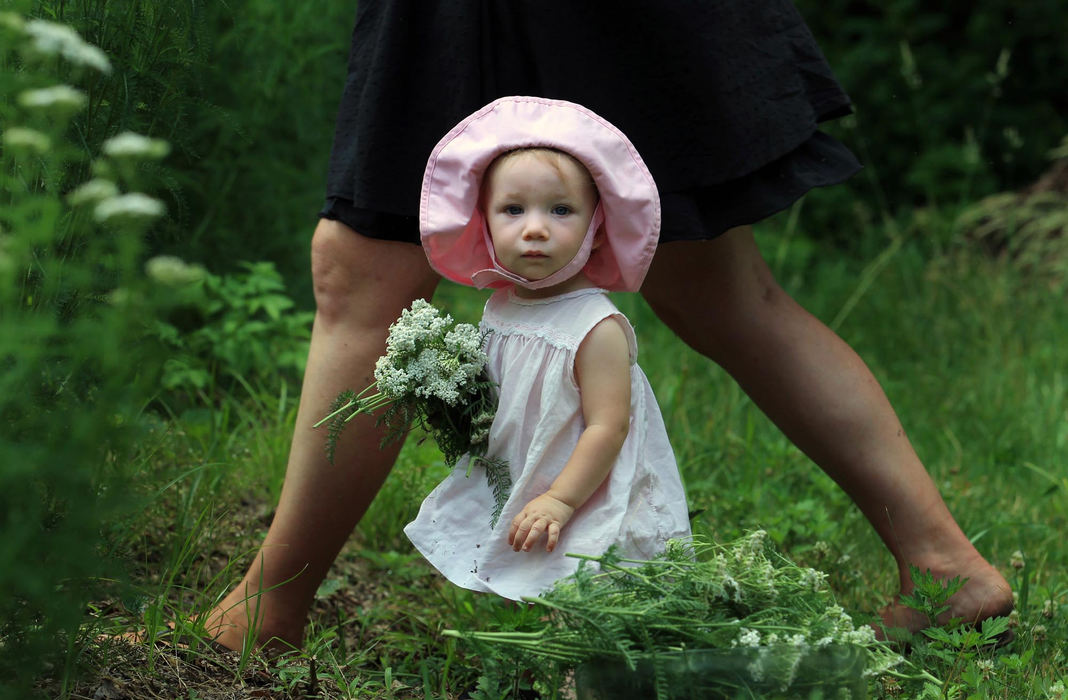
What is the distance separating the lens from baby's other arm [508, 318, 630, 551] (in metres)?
1.74

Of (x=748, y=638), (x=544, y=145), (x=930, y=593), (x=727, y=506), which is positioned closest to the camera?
(x=748, y=638)

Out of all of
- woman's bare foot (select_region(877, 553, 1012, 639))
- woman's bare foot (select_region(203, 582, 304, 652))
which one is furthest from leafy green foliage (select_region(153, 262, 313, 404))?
woman's bare foot (select_region(877, 553, 1012, 639))

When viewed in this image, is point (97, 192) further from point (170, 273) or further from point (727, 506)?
point (727, 506)

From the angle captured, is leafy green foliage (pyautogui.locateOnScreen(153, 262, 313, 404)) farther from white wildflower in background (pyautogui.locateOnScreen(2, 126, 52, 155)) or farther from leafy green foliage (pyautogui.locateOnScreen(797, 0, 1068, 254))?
leafy green foliage (pyautogui.locateOnScreen(797, 0, 1068, 254))

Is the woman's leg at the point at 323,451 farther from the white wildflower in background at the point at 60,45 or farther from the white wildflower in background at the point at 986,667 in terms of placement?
the white wildflower in background at the point at 986,667

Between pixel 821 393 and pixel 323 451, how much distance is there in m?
0.97

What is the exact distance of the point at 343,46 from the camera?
4.23 m

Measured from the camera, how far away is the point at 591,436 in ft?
5.84

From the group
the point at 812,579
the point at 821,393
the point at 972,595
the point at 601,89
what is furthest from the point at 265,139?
the point at 812,579

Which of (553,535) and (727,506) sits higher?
(553,535)

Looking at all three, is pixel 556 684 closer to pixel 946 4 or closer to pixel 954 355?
pixel 954 355

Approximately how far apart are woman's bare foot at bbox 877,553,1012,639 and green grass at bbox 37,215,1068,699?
86mm

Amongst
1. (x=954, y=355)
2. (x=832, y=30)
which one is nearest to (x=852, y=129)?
(x=832, y=30)

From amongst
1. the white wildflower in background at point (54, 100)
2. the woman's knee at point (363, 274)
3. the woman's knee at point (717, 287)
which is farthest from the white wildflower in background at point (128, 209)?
the woman's knee at point (717, 287)
